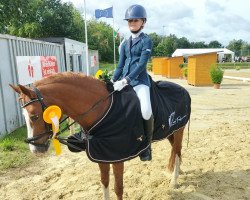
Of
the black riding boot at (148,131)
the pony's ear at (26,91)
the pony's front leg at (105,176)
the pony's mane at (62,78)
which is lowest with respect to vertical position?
the pony's front leg at (105,176)

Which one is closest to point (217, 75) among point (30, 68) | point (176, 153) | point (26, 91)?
point (30, 68)

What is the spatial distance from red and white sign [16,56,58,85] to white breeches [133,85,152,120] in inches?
234

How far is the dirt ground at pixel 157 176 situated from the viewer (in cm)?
419

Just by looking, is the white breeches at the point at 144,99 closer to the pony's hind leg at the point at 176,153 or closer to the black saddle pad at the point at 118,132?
the black saddle pad at the point at 118,132

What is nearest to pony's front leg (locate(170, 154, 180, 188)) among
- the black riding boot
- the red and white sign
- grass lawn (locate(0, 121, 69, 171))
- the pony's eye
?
the black riding boot

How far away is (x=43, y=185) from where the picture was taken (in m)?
4.61

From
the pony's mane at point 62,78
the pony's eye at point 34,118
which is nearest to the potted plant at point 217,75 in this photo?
the pony's mane at point 62,78

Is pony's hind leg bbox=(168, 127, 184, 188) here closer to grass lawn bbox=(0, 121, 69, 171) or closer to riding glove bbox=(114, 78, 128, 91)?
riding glove bbox=(114, 78, 128, 91)

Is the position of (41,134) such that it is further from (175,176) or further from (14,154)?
(14,154)

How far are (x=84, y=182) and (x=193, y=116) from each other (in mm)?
5665

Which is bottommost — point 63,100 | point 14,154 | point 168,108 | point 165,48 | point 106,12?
point 14,154

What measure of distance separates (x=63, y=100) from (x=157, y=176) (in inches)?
97.2

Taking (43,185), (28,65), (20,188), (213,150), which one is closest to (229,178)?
(213,150)

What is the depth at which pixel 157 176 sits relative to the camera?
186 inches
